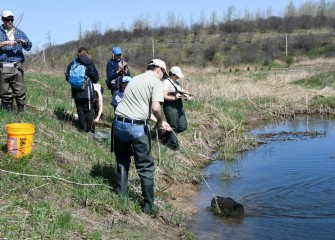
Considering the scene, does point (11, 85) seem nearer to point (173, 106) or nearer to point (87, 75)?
point (87, 75)

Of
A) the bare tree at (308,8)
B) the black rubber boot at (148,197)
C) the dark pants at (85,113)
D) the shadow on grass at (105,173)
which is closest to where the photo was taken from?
the black rubber boot at (148,197)

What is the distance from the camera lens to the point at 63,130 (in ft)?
28.6

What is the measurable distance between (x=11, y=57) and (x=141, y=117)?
350 centimetres

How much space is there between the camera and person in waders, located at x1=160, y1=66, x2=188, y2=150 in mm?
9617

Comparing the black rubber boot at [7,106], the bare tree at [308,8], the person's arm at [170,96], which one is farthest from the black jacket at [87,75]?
the bare tree at [308,8]

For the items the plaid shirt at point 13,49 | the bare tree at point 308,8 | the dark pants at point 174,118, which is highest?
the bare tree at point 308,8

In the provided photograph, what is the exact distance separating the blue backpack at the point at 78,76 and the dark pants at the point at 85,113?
0.35m

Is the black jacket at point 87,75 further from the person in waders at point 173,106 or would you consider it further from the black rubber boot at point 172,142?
the black rubber boot at point 172,142

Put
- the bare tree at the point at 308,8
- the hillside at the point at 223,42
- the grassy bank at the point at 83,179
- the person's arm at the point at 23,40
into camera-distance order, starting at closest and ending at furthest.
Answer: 1. the grassy bank at the point at 83,179
2. the person's arm at the point at 23,40
3. the hillside at the point at 223,42
4. the bare tree at the point at 308,8

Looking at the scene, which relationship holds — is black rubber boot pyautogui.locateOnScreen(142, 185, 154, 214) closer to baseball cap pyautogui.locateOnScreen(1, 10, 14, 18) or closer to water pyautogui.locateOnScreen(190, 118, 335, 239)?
water pyautogui.locateOnScreen(190, 118, 335, 239)

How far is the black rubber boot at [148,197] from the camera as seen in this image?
6402 millimetres

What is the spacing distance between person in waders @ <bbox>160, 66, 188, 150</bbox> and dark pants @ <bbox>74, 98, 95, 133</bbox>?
4.90 feet

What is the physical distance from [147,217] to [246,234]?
4.49 feet

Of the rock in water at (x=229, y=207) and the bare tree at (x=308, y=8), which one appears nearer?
the rock in water at (x=229, y=207)
